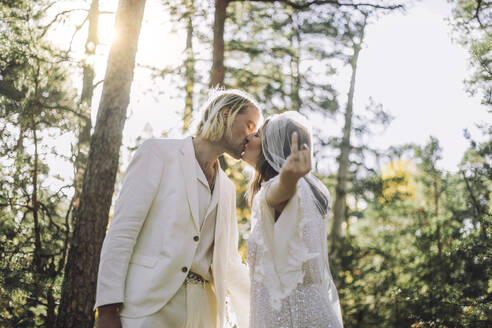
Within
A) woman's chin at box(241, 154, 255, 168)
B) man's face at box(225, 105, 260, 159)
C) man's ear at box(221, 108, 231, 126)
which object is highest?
man's ear at box(221, 108, 231, 126)

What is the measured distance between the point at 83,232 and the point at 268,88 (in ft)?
18.0

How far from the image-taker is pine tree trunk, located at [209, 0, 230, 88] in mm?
6895

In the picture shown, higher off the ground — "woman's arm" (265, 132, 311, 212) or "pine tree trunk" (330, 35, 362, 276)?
"pine tree trunk" (330, 35, 362, 276)

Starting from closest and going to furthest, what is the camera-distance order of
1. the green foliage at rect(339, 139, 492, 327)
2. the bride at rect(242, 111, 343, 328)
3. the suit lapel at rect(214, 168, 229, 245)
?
the bride at rect(242, 111, 343, 328), the suit lapel at rect(214, 168, 229, 245), the green foliage at rect(339, 139, 492, 327)

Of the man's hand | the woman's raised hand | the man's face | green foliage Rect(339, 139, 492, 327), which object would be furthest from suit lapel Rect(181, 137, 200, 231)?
green foliage Rect(339, 139, 492, 327)

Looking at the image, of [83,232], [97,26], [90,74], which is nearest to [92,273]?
[83,232]

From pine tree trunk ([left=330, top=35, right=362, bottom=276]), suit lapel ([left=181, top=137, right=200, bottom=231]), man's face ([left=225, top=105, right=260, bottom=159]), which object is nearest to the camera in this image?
suit lapel ([left=181, top=137, right=200, bottom=231])

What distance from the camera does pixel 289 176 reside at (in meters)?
1.87

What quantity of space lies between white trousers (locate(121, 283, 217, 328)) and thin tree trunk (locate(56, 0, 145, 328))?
2.61 m

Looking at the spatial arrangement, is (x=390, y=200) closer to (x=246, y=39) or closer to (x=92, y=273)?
(x=246, y=39)

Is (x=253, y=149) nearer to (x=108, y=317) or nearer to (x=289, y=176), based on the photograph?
(x=289, y=176)

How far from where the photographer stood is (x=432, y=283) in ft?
16.0

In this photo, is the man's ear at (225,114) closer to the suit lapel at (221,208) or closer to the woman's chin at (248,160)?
the woman's chin at (248,160)

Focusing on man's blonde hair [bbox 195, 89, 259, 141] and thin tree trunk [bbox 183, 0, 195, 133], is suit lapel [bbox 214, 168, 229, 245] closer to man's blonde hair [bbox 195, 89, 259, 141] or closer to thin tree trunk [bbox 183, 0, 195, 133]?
man's blonde hair [bbox 195, 89, 259, 141]
